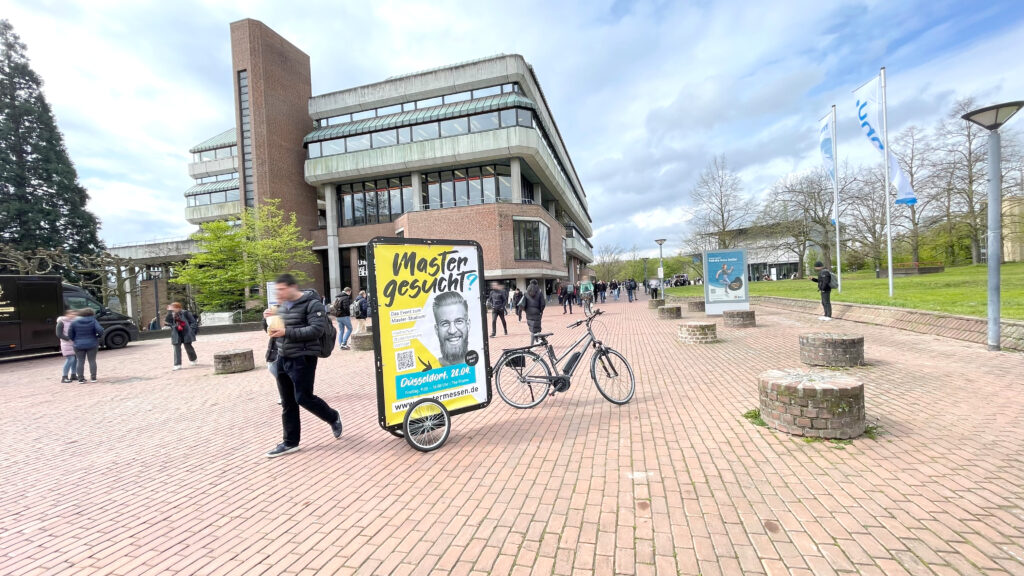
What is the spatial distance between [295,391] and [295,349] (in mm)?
467

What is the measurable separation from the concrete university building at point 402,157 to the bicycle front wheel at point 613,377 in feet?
81.4

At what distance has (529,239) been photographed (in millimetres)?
31766

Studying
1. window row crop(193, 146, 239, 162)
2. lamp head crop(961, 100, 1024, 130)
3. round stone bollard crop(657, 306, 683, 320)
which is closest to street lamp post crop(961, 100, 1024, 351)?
lamp head crop(961, 100, 1024, 130)

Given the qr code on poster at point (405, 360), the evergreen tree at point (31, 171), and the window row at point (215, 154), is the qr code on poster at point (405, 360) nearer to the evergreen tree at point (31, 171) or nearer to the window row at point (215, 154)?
the evergreen tree at point (31, 171)

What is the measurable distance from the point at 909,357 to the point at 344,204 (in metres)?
39.7

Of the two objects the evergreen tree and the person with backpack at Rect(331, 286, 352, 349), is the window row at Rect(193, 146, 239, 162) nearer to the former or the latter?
the evergreen tree

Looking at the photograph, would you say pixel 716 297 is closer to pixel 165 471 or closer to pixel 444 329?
pixel 444 329

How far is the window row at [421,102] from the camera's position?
33.1 meters

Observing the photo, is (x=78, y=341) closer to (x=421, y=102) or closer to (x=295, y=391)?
(x=295, y=391)

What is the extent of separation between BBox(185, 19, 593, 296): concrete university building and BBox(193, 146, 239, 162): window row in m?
20.9

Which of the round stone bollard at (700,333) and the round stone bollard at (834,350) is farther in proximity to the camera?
the round stone bollard at (700,333)

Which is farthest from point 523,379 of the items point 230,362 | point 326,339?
point 230,362

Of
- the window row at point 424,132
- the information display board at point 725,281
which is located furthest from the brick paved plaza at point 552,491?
the window row at point 424,132

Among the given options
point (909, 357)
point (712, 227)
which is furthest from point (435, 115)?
point (909, 357)
